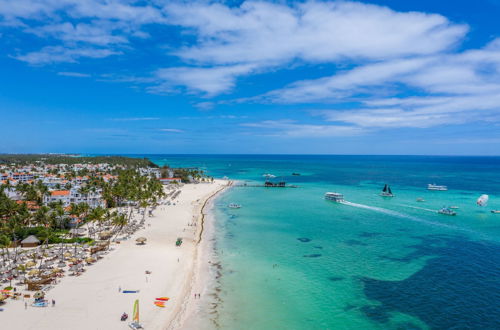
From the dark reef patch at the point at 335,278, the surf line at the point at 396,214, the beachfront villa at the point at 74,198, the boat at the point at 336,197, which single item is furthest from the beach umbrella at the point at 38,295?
the boat at the point at 336,197

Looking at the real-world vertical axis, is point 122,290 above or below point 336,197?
below

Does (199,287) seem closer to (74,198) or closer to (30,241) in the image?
(30,241)

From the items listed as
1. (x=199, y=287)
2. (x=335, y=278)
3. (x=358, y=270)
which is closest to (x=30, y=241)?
(x=199, y=287)

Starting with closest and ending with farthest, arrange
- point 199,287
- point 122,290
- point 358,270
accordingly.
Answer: point 122,290 < point 199,287 < point 358,270

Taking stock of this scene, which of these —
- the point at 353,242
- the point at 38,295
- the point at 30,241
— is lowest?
the point at 353,242

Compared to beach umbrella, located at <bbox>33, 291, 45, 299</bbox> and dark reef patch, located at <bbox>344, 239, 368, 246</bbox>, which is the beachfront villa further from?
dark reef patch, located at <bbox>344, 239, 368, 246</bbox>

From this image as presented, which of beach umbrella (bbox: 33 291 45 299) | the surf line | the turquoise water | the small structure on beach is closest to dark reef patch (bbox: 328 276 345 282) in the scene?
the turquoise water
